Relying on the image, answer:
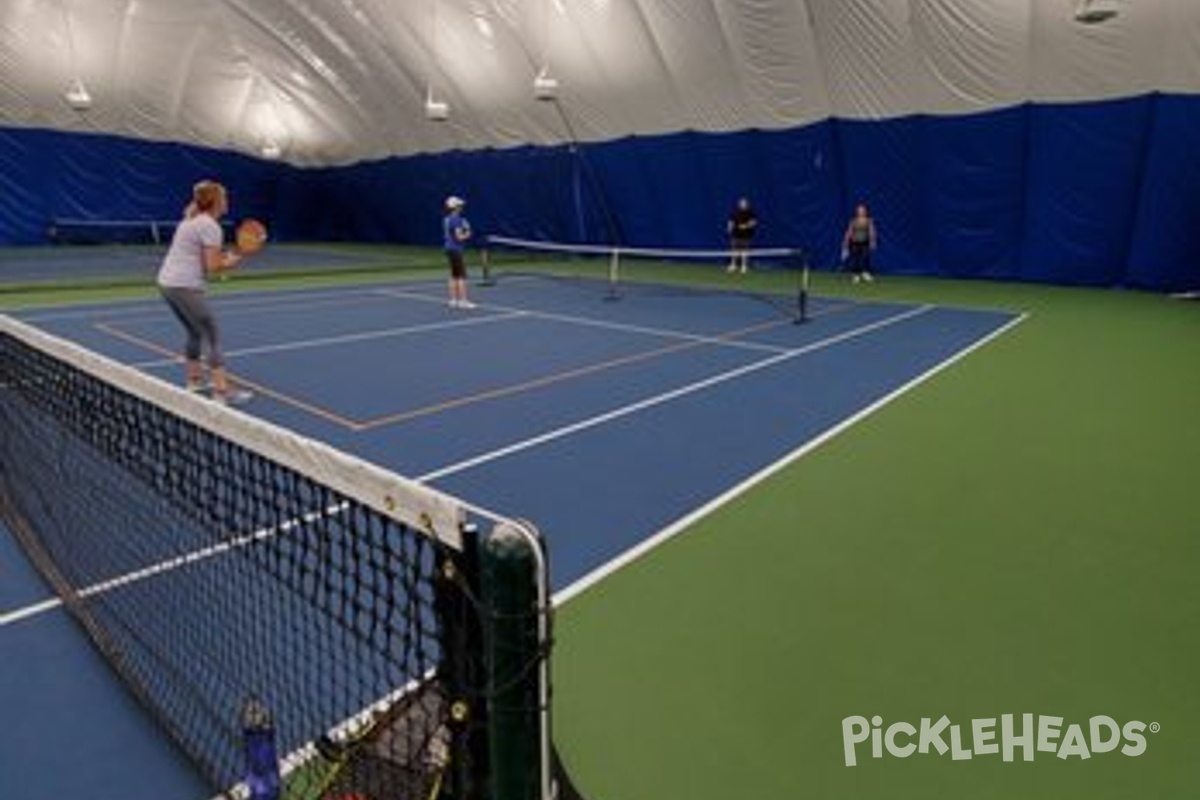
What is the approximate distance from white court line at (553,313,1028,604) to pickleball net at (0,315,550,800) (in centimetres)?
83

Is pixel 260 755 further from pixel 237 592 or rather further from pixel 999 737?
pixel 999 737

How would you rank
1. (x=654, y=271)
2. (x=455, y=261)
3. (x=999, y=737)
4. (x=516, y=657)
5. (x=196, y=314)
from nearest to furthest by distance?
(x=516, y=657) → (x=999, y=737) → (x=196, y=314) → (x=455, y=261) → (x=654, y=271)

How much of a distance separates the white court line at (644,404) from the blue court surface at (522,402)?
30mm

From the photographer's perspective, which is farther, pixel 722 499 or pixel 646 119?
pixel 646 119

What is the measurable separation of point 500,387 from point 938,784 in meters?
6.59

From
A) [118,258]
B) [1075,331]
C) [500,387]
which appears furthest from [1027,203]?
[118,258]

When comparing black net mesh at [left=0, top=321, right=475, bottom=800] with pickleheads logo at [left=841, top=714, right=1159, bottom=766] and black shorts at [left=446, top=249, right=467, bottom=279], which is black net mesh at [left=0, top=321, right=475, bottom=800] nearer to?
pickleheads logo at [left=841, top=714, right=1159, bottom=766]

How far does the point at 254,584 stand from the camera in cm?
465

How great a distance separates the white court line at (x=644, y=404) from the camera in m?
6.72

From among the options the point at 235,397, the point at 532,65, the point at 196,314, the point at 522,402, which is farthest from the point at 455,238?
the point at 532,65

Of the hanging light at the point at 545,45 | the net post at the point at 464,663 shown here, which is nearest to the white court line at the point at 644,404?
the net post at the point at 464,663

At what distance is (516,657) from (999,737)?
2.47 meters

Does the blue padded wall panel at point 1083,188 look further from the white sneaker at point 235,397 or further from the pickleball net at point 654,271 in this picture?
the white sneaker at point 235,397

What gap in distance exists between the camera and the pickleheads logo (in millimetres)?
3355
